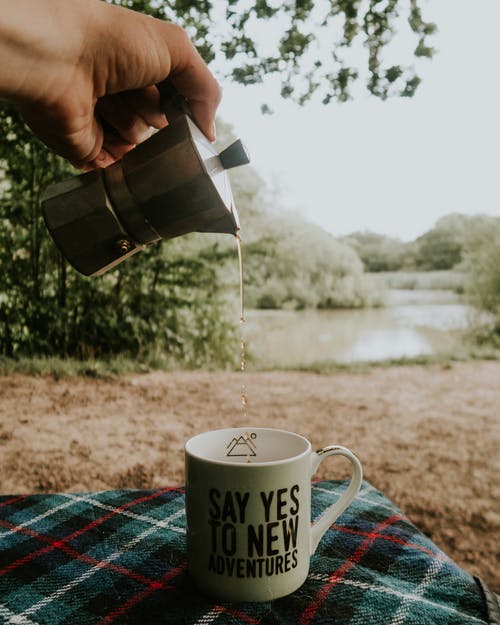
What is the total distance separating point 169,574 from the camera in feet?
1.65

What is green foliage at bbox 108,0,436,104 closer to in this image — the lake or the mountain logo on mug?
the lake

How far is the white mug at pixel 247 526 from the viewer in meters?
0.45

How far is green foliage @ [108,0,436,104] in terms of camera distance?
5.25 ft

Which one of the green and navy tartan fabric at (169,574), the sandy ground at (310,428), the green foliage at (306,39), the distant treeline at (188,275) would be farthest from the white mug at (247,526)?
the distant treeline at (188,275)

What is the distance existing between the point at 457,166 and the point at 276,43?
687 millimetres

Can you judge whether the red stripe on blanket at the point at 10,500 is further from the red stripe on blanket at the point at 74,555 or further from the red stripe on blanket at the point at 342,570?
the red stripe on blanket at the point at 342,570

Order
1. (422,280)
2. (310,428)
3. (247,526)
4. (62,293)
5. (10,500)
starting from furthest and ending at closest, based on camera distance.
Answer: (422,280) → (62,293) → (310,428) → (10,500) → (247,526)

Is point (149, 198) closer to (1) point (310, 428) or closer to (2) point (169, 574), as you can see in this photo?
(2) point (169, 574)

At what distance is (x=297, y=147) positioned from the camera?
1.79m

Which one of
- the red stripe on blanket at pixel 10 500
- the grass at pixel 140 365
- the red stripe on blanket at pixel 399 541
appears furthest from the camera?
the grass at pixel 140 365

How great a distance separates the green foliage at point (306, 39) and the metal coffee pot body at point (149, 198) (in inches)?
40.5

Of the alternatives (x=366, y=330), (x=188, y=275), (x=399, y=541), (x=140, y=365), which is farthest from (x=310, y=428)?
(x=399, y=541)

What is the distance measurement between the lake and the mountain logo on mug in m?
1.44

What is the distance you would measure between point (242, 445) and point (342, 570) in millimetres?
150
